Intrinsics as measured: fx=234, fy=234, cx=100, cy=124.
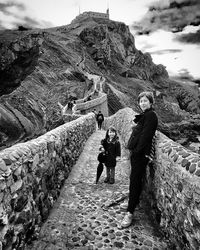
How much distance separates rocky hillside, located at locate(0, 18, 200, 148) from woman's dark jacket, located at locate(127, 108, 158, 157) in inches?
895

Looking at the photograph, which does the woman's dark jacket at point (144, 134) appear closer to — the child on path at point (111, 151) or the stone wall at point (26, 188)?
the stone wall at point (26, 188)

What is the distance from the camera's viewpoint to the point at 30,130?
3000 cm

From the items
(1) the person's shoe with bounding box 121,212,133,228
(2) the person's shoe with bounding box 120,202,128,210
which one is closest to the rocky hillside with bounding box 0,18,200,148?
(2) the person's shoe with bounding box 120,202,128,210

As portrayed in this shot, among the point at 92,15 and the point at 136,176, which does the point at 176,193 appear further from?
the point at 92,15

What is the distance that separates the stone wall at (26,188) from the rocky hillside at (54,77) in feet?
69.9

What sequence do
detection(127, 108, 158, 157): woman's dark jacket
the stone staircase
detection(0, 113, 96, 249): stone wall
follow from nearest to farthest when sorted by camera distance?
detection(0, 113, 96, 249): stone wall
detection(127, 108, 158, 157): woman's dark jacket
the stone staircase

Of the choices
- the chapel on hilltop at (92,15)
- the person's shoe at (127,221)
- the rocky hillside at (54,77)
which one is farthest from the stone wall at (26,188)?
the chapel on hilltop at (92,15)

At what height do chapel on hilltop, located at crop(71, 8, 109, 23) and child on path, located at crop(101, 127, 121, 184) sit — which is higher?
chapel on hilltop, located at crop(71, 8, 109, 23)

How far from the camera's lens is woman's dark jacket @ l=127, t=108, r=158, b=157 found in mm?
4531

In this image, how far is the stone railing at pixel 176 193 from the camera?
10.3 ft

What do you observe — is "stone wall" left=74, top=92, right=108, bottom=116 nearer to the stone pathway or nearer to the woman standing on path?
the stone pathway

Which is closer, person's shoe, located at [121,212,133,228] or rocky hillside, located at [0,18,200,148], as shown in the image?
person's shoe, located at [121,212,133,228]

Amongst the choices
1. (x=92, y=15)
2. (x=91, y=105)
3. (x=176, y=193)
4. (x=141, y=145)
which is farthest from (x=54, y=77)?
(x=92, y=15)

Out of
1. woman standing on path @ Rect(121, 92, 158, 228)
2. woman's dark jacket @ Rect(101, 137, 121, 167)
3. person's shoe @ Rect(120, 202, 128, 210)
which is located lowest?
person's shoe @ Rect(120, 202, 128, 210)
